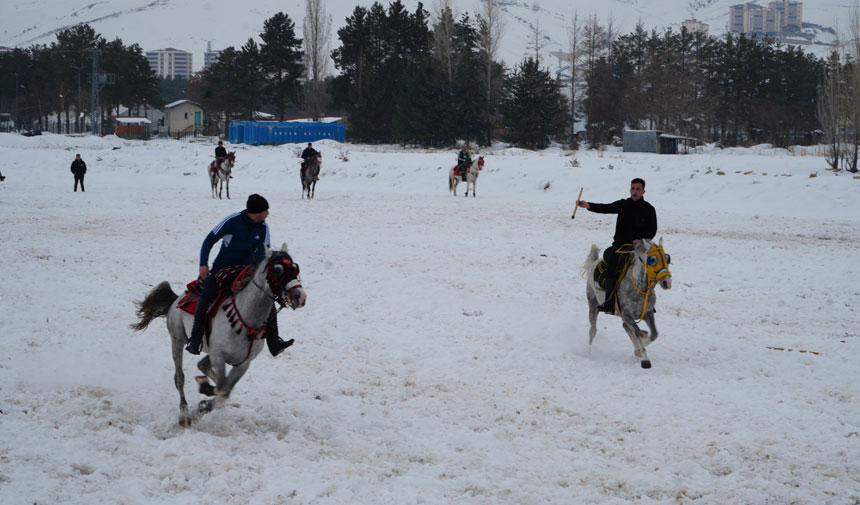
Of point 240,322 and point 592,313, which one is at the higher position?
point 240,322

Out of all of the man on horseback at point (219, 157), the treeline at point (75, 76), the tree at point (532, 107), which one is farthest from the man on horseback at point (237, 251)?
the treeline at point (75, 76)

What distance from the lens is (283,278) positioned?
21.4 ft

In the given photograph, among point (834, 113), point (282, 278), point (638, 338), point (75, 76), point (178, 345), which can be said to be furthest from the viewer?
point (75, 76)

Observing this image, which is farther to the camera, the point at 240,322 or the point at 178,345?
the point at 178,345

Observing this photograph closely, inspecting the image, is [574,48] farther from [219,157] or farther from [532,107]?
[219,157]

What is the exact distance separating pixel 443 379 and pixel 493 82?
72521mm

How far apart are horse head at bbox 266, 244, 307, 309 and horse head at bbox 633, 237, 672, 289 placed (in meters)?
4.81

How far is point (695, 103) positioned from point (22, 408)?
7546cm

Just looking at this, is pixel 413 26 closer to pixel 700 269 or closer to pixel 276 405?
pixel 700 269

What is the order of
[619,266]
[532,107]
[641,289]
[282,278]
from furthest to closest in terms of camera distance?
[532,107]
[619,266]
[641,289]
[282,278]

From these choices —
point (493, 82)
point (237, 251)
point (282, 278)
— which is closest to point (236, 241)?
point (237, 251)

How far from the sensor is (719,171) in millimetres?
33781

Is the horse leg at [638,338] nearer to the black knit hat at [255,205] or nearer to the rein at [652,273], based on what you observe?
the rein at [652,273]

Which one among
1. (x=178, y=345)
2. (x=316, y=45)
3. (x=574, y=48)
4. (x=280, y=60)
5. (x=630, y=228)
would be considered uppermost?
(x=574, y=48)
